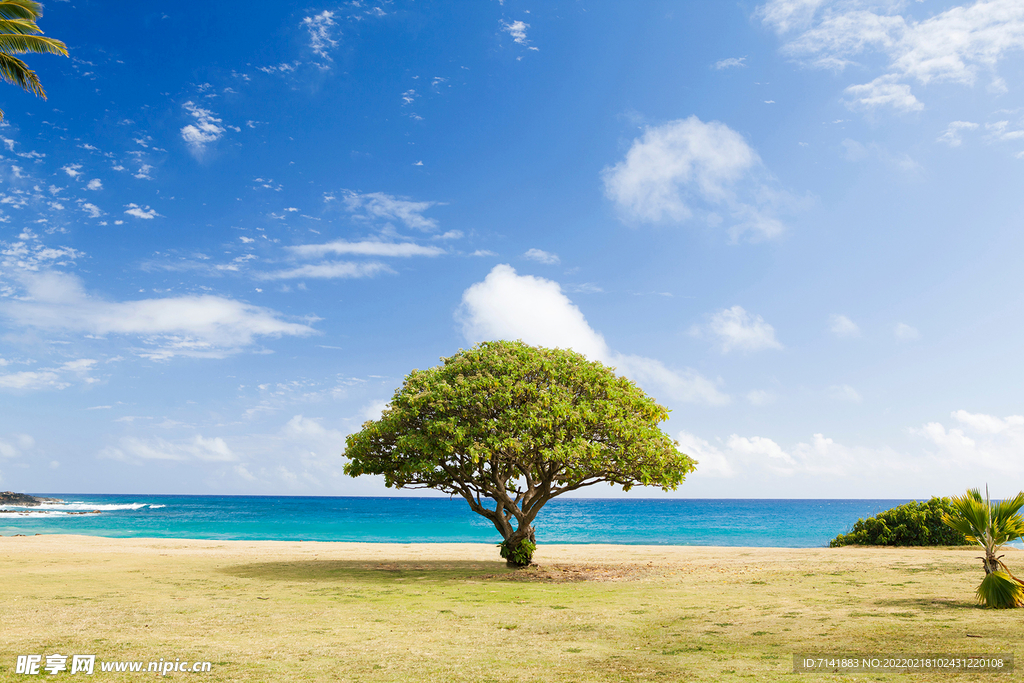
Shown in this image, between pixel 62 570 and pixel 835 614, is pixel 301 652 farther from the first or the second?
pixel 62 570

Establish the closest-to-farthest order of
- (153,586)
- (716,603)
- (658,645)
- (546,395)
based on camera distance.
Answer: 1. (658,645)
2. (716,603)
3. (153,586)
4. (546,395)

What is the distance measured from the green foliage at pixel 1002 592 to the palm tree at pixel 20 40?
3261 centimetres

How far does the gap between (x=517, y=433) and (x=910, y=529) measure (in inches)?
990

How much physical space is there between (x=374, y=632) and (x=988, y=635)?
37.7 feet

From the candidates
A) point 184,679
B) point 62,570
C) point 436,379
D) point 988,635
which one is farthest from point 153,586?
point 988,635

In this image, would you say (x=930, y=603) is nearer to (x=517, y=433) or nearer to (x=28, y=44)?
(x=517, y=433)

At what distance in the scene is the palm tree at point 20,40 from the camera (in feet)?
69.8

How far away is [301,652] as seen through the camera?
11.0m

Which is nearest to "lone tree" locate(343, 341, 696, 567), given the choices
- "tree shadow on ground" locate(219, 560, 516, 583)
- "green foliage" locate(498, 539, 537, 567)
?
"green foliage" locate(498, 539, 537, 567)

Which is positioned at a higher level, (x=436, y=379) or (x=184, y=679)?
(x=436, y=379)

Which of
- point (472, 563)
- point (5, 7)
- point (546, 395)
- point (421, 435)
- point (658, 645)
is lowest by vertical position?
point (472, 563)

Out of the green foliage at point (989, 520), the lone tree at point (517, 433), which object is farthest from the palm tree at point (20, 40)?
the green foliage at point (989, 520)

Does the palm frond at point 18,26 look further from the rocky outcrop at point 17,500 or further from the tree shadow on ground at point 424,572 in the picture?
the rocky outcrop at point 17,500

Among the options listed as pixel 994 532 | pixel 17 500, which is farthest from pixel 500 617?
pixel 17 500
